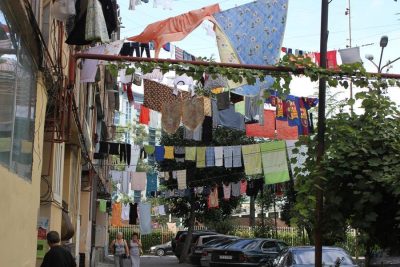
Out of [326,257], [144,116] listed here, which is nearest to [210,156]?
[144,116]

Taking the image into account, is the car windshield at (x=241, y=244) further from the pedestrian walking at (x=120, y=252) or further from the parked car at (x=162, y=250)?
the parked car at (x=162, y=250)

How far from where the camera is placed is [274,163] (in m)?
22.1

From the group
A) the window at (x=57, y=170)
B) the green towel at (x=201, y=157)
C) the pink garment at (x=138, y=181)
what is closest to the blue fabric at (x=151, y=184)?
the pink garment at (x=138, y=181)

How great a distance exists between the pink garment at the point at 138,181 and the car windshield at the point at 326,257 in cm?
1598

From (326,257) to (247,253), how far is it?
→ 7.02 meters

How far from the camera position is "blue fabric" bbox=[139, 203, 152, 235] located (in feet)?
96.6

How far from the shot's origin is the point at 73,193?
49.5 ft

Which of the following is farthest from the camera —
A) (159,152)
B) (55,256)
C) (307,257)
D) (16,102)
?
(159,152)

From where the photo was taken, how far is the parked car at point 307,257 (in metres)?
12.0

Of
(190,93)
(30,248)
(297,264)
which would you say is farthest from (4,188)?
(190,93)

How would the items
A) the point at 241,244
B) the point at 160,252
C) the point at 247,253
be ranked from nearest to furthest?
the point at 247,253, the point at 241,244, the point at 160,252

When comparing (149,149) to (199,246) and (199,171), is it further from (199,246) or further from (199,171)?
(199,171)

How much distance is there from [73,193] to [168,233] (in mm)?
29995

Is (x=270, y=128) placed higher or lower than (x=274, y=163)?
higher
